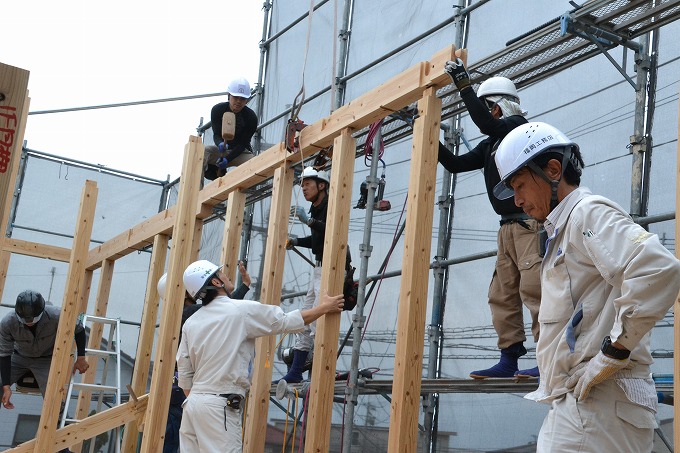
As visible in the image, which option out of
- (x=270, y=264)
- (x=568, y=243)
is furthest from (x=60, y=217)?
(x=568, y=243)

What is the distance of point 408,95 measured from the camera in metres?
4.83

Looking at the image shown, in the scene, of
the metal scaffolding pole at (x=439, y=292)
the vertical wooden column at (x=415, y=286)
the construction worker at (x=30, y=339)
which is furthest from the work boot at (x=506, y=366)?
the construction worker at (x=30, y=339)

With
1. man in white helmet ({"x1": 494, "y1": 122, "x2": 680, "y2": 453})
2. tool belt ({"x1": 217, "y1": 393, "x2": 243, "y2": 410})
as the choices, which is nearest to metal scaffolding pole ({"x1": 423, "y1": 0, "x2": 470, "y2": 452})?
tool belt ({"x1": 217, "y1": 393, "x2": 243, "y2": 410})

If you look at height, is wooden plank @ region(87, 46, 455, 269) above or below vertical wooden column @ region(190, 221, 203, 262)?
above

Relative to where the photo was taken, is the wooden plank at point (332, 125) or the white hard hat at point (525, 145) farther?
the wooden plank at point (332, 125)

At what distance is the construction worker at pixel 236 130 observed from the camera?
7863mm

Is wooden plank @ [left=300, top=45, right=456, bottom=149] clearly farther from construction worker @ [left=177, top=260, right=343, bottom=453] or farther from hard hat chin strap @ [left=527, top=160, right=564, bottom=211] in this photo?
hard hat chin strap @ [left=527, top=160, right=564, bottom=211]

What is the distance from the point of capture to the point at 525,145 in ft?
8.28

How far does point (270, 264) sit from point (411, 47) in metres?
3.11

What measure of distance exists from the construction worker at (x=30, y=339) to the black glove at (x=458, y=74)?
4.78 meters

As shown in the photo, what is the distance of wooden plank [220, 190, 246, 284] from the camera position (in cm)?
677

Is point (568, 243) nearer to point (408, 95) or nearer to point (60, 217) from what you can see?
point (408, 95)

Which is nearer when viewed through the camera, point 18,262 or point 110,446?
point 110,446

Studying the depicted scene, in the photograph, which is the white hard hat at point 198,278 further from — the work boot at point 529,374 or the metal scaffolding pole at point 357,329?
the work boot at point 529,374
